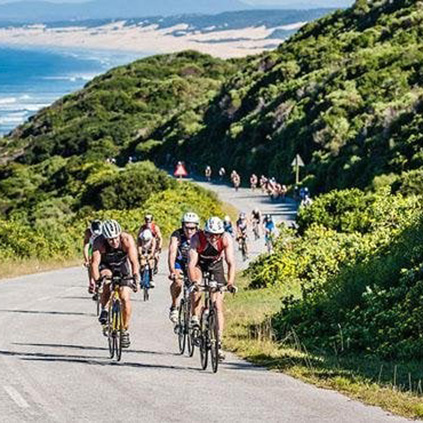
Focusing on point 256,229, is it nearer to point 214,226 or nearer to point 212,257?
point 212,257

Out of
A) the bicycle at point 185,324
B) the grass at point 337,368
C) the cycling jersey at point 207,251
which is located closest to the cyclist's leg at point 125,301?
the bicycle at point 185,324

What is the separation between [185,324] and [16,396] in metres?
3.55

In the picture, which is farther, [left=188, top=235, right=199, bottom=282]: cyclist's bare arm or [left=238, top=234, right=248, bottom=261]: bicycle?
[left=238, top=234, right=248, bottom=261]: bicycle

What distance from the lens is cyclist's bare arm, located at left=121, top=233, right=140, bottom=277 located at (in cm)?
1343

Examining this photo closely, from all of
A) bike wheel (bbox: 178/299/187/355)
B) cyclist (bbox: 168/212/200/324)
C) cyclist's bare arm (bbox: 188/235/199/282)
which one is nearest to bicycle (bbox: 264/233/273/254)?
cyclist (bbox: 168/212/200/324)

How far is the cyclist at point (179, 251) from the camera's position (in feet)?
47.5

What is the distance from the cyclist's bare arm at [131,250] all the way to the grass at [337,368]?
6.23ft

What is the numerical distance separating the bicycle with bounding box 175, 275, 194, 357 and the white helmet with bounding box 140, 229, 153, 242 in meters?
7.84

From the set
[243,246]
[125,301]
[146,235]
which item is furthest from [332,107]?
[125,301]

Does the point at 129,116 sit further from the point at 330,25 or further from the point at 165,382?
the point at 165,382

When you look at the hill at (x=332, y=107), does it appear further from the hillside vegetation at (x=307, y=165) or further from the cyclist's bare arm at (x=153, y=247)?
the cyclist's bare arm at (x=153, y=247)

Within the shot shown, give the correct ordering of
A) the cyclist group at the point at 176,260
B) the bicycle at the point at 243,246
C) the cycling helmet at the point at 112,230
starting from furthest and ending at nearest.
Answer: the bicycle at the point at 243,246, the cycling helmet at the point at 112,230, the cyclist group at the point at 176,260

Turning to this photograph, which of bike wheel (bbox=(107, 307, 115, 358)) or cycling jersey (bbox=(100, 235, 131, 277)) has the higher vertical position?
cycling jersey (bbox=(100, 235, 131, 277))

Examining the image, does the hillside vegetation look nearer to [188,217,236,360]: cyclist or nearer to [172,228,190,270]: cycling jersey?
[188,217,236,360]: cyclist
